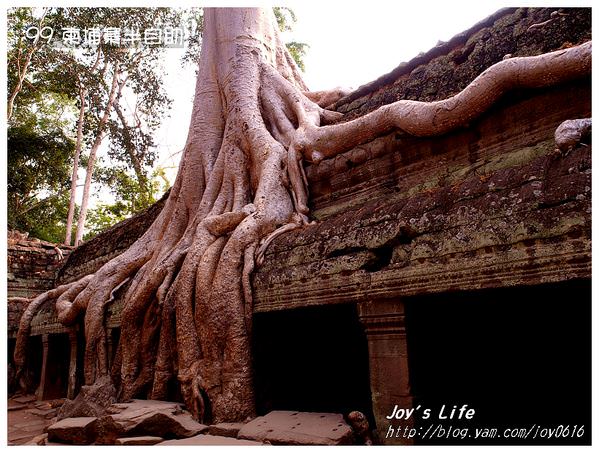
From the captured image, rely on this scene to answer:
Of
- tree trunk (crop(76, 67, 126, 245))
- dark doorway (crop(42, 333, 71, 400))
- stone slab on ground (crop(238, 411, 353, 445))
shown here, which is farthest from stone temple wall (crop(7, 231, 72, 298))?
stone slab on ground (crop(238, 411, 353, 445))

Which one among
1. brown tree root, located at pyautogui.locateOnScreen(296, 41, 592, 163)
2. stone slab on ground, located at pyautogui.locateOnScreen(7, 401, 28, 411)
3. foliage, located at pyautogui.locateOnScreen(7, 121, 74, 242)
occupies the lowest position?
stone slab on ground, located at pyautogui.locateOnScreen(7, 401, 28, 411)

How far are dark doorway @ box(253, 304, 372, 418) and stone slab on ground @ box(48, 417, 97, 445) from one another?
128cm

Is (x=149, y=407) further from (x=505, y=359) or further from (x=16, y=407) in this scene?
(x=16, y=407)

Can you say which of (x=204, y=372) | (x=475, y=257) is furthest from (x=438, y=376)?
(x=204, y=372)

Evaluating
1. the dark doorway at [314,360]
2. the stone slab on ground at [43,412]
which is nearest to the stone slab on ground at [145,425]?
the dark doorway at [314,360]

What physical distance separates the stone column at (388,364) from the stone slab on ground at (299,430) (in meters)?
0.23

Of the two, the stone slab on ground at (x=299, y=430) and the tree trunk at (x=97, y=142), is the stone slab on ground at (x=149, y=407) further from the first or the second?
the tree trunk at (x=97, y=142)

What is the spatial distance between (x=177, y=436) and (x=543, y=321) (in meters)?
2.66

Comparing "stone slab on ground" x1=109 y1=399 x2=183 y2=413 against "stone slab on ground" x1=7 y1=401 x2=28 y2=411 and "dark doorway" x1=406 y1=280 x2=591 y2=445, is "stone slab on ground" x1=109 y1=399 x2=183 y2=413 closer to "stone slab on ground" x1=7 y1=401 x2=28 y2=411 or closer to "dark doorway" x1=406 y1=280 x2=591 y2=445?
"dark doorway" x1=406 y1=280 x2=591 y2=445

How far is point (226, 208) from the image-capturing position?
194 inches

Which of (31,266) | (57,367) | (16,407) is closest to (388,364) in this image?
(16,407)

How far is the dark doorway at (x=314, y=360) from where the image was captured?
12.7ft

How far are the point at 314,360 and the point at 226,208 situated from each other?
175 cm

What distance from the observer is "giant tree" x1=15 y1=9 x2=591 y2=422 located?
3580 millimetres
